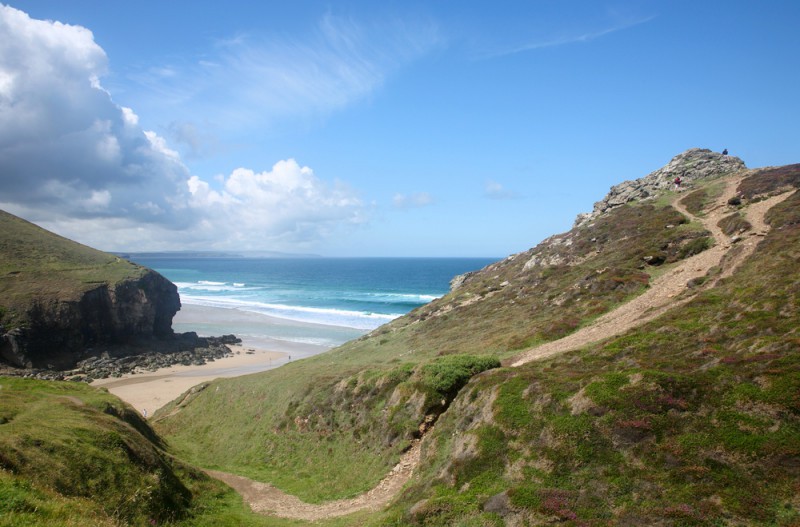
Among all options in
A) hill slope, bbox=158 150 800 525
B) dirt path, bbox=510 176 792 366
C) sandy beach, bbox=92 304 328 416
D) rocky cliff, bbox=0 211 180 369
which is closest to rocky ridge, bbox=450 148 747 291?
hill slope, bbox=158 150 800 525

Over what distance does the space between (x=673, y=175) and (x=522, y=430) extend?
8411 centimetres

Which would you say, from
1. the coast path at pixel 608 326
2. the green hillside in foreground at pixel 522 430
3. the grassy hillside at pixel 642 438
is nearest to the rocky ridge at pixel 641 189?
the coast path at pixel 608 326

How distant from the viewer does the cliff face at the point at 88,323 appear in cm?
7188

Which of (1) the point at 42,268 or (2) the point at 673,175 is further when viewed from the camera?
(1) the point at 42,268

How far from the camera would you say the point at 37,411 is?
23047mm

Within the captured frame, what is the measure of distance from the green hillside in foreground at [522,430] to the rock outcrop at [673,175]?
4041 cm

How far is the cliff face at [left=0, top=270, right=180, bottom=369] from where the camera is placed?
71875mm

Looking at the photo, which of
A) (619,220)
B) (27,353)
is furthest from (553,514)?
(27,353)

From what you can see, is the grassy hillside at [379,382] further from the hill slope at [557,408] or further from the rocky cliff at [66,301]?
the rocky cliff at [66,301]

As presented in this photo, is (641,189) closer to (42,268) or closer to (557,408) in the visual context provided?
(557,408)

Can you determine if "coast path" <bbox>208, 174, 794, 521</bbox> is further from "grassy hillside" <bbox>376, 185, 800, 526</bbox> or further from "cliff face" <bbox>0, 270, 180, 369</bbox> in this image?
"cliff face" <bbox>0, 270, 180, 369</bbox>

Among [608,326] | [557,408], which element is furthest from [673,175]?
[557,408]

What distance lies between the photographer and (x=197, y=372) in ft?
246

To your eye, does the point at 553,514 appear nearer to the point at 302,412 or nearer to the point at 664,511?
the point at 664,511
